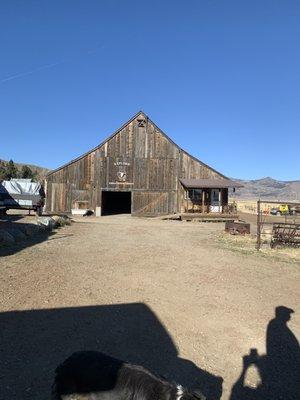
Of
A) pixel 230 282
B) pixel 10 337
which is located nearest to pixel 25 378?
pixel 10 337

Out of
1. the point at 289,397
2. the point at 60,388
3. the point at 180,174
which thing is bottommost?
the point at 289,397

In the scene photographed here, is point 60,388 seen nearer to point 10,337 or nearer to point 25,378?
point 25,378

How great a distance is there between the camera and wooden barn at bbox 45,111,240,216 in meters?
39.2

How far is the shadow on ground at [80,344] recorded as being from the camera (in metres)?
5.23

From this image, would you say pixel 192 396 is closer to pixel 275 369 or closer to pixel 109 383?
pixel 109 383

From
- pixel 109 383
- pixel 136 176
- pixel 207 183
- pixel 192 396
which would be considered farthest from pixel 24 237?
pixel 207 183

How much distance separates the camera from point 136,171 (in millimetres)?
39500

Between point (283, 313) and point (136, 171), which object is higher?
point (136, 171)

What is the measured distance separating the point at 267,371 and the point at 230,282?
17.3 ft

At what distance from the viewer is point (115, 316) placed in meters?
7.74

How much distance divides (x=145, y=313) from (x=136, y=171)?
31829mm

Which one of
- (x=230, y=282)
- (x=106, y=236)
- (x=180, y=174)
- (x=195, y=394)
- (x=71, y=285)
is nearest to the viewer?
(x=195, y=394)

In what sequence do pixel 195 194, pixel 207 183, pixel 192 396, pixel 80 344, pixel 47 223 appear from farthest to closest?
pixel 195 194 < pixel 207 183 < pixel 47 223 < pixel 80 344 < pixel 192 396

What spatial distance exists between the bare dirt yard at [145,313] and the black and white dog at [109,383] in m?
1.20
